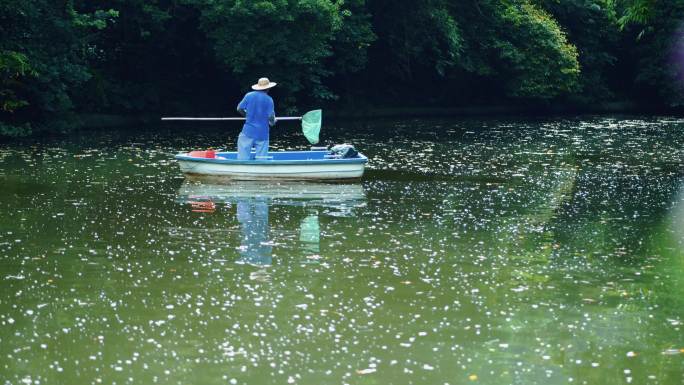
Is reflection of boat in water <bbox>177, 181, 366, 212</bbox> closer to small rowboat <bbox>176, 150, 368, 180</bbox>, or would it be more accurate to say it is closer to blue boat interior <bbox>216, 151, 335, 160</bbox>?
small rowboat <bbox>176, 150, 368, 180</bbox>

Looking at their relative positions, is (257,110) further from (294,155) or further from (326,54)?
(326,54)

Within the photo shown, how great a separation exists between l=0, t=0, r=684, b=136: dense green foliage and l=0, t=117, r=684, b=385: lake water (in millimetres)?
7560

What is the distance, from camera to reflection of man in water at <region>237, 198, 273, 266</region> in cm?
1454

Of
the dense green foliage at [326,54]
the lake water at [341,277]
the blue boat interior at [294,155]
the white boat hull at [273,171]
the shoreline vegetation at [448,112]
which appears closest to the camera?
the lake water at [341,277]

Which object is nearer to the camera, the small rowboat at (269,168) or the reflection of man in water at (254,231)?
the reflection of man in water at (254,231)

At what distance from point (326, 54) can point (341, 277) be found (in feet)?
90.8

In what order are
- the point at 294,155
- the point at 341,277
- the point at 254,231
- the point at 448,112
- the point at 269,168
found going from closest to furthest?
the point at 341,277 < the point at 254,231 < the point at 269,168 < the point at 294,155 < the point at 448,112

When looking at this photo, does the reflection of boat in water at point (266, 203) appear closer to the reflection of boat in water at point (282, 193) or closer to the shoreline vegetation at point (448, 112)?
the reflection of boat in water at point (282, 193)

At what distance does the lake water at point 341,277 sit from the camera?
32.8 feet

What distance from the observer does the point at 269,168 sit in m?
22.7

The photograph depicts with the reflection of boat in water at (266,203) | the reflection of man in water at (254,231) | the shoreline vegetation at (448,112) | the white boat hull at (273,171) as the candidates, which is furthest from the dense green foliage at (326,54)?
the reflection of man in water at (254,231)

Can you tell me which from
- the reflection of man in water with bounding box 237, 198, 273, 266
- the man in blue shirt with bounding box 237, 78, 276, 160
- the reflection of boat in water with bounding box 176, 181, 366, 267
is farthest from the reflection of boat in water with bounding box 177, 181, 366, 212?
the man in blue shirt with bounding box 237, 78, 276, 160

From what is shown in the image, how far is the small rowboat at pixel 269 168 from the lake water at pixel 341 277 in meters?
0.36

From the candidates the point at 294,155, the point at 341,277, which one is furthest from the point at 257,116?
the point at 341,277
